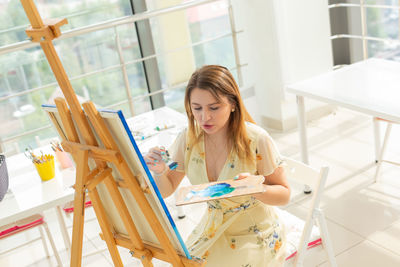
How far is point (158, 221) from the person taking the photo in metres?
1.59

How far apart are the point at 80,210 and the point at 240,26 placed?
291cm

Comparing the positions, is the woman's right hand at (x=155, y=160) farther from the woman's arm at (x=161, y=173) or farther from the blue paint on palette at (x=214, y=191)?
the blue paint on palette at (x=214, y=191)

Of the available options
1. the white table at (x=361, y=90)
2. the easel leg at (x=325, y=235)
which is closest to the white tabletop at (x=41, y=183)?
the white table at (x=361, y=90)

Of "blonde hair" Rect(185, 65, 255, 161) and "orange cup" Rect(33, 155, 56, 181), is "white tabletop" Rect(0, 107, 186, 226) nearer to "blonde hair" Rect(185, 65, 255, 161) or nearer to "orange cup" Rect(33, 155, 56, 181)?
"orange cup" Rect(33, 155, 56, 181)

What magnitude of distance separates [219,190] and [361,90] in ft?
4.59

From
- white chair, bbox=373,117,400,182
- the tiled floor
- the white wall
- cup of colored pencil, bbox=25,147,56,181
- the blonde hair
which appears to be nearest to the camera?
the blonde hair

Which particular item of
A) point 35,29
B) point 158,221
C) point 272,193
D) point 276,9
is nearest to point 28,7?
point 35,29

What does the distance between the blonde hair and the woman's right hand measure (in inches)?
10.2

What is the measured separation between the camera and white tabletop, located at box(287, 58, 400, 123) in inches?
96.9

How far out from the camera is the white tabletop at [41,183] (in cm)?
220

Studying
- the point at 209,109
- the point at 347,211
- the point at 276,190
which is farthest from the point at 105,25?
the point at 276,190

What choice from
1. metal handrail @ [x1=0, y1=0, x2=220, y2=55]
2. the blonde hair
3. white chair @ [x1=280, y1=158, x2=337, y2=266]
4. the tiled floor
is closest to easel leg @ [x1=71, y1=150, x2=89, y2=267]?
the blonde hair

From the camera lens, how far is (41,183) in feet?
7.86

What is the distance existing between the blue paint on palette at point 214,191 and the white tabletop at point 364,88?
1.05 meters
